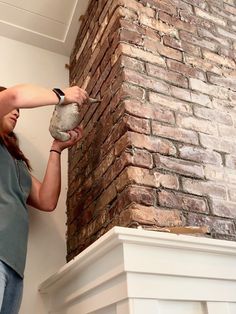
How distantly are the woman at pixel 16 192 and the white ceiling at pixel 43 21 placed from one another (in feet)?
2.73

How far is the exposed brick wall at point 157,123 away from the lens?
4.26 feet

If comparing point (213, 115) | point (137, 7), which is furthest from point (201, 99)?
point (137, 7)

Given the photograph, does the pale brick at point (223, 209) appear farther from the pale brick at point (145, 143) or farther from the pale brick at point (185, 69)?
the pale brick at point (185, 69)

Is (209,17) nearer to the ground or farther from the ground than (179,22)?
farther from the ground

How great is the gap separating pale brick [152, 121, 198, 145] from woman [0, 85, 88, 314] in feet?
1.09

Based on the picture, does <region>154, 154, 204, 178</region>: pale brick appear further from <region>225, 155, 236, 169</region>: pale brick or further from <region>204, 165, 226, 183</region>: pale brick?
<region>225, 155, 236, 169</region>: pale brick

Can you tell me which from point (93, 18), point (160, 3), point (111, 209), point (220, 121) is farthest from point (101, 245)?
point (93, 18)

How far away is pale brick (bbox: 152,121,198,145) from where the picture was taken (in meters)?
1.40

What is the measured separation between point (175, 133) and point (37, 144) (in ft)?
2.77

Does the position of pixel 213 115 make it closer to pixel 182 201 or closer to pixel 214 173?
pixel 214 173

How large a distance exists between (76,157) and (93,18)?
76 centimetres

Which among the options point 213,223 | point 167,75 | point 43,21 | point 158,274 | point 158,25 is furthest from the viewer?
point 43,21

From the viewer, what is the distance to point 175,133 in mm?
1432

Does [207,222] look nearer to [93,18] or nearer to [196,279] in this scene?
[196,279]
